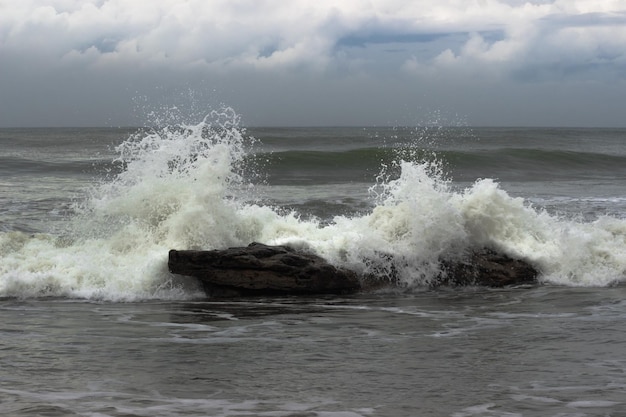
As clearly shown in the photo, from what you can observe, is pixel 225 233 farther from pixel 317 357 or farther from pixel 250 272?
pixel 317 357

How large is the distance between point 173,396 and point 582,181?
22082mm

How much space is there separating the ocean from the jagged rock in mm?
225

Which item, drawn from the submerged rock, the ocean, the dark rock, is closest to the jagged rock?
the submerged rock

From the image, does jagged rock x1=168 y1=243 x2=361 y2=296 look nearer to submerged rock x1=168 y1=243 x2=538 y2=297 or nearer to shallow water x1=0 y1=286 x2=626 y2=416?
submerged rock x1=168 y1=243 x2=538 y2=297

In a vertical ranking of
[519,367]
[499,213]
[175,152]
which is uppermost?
[175,152]

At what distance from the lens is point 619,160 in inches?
1366

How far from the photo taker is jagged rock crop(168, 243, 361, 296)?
927cm

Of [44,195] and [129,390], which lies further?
[44,195]

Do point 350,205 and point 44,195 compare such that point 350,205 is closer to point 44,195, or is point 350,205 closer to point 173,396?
point 44,195

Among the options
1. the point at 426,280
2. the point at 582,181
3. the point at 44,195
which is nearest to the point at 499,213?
the point at 426,280

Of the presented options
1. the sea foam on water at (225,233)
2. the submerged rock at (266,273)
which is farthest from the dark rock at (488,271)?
the submerged rock at (266,273)

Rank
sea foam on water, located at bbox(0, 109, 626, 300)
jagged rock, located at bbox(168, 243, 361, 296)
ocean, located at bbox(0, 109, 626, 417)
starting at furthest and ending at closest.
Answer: sea foam on water, located at bbox(0, 109, 626, 300) < jagged rock, located at bbox(168, 243, 361, 296) < ocean, located at bbox(0, 109, 626, 417)

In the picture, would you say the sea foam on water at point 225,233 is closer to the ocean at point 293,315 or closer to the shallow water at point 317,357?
the ocean at point 293,315

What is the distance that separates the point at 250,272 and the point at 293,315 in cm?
135
